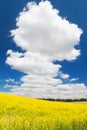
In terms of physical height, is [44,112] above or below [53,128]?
above

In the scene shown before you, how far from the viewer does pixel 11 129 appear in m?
9.63

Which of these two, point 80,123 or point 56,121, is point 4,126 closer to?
point 56,121

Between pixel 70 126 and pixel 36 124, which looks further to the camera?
pixel 70 126

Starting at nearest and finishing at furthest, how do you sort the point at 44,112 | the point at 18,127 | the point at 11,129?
1. the point at 11,129
2. the point at 18,127
3. the point at 44,112

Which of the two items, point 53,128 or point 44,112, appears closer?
point 53,128

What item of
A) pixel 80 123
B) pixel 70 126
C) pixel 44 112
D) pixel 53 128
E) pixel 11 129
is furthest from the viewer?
pixel 44 112

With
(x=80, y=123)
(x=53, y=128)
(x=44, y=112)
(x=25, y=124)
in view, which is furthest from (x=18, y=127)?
(x=44, y=112)

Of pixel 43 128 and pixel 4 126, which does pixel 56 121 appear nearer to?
pixel 43 128

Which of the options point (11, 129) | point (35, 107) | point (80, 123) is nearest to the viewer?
point (11, 129)

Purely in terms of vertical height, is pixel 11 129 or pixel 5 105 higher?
pixel 5 105

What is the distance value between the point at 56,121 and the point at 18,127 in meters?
2.63

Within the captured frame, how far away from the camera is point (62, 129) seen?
11102 millimetres

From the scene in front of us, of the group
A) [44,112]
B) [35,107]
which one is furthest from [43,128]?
[35,107]

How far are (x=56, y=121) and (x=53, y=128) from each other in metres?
1.41
